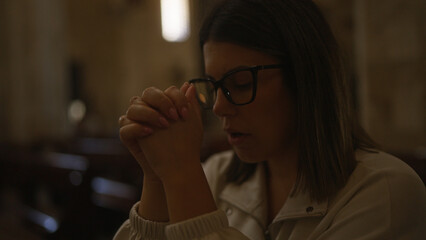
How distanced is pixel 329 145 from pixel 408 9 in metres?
2.47

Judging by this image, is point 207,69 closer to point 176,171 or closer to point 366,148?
point 176,171

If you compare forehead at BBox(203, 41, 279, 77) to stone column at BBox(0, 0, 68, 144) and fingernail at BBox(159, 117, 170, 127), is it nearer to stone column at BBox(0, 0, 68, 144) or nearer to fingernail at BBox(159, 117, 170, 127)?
fingernail at BBox(159, 117, 170, 127)

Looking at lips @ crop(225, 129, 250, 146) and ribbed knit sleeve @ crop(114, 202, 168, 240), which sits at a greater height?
lips @ crop(225, 129, 250, 146)

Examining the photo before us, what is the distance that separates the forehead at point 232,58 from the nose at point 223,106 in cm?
6

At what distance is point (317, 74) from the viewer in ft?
3.53

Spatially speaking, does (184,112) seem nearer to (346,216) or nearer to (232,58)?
(232,58)

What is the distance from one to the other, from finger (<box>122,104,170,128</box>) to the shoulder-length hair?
327 mm

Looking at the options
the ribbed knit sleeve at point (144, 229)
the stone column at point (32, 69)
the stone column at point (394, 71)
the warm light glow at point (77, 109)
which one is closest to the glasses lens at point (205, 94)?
the ribbed knit sleeve at point (144, 229)

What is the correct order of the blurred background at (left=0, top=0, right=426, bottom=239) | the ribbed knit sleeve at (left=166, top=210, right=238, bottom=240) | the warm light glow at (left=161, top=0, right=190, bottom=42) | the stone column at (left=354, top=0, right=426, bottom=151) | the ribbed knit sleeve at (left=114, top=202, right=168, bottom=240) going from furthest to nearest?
the warm light glow at (left=161, top=0, right=190, bottom=42) → the stone column at (left=354, top=0, right=426, bottom=151) → the blurred background at (left=0, top=0, right=426, bottom=239) → the ribbed knit sleeve at (left=114, top=202, right=168, bottom=240) → the ribbed knit sleeve at (left=166, top=210, right=238, bottom=240)

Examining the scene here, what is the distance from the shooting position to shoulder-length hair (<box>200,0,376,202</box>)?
1063 millimetres

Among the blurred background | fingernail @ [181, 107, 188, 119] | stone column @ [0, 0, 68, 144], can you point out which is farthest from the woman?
stone column @ [0, 0, 68, 144]

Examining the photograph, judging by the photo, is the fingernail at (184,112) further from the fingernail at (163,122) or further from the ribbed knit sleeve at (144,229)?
the ribbed knit sleeve at (144,229)

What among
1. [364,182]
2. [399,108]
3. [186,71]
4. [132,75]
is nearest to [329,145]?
[364,182]

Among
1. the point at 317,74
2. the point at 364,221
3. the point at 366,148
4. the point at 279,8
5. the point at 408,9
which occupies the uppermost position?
the point at 408,9
